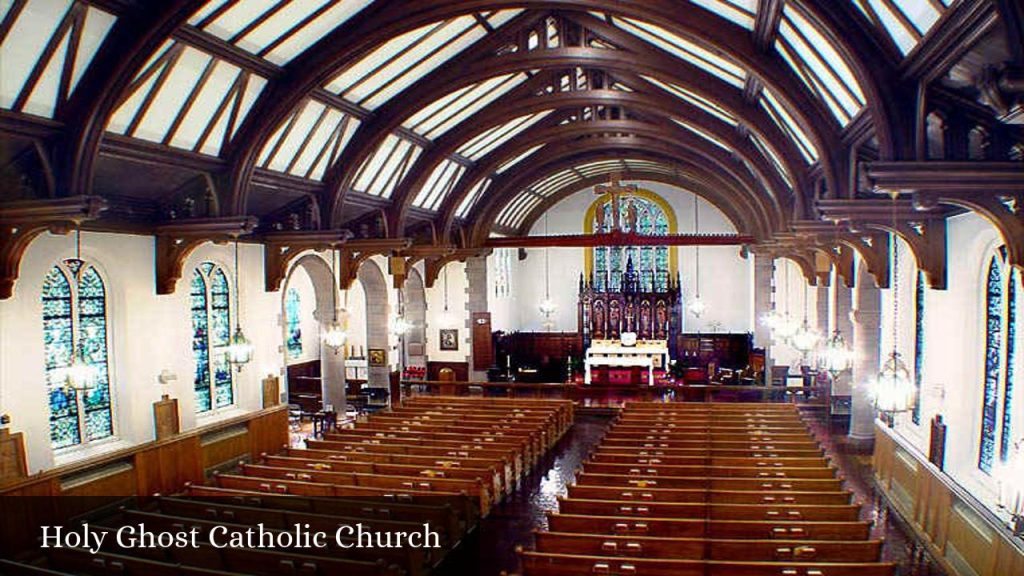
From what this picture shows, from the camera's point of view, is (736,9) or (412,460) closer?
(736,9)

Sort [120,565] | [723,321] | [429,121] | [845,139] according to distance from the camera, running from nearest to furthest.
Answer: [120,565] → [845,139] → [429,121] → [723,321]

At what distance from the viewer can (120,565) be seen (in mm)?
7535

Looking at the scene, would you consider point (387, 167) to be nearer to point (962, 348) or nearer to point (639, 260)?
point (962, 348)

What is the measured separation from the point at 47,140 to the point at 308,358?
1754 centimetres

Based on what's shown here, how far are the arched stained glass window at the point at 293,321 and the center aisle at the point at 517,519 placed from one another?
1200 centimetres

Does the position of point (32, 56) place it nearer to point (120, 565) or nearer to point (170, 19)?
point (170, 19)

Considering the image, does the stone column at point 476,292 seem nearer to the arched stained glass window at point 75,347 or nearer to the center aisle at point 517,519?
the center aisle at point 517,519

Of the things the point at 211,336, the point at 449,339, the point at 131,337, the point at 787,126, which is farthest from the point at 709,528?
the point at 449,339

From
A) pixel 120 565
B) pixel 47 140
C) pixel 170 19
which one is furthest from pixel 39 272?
pixel 120 565

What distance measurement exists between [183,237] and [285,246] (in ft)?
9.71

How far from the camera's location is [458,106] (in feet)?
54.1

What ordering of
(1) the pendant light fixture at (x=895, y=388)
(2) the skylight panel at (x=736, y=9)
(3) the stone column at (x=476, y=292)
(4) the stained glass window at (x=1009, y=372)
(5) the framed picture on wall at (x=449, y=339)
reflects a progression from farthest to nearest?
1. (3) the stone column at (x=476, y=292)
2. (5) the framed picture on wall at (x=449, y=339)
3. (2) the skylight panel at (x=736, y=9)
4. (4) the stained glass window at (x=1009, y=372)
5. (1) the pendant light fixture at (x=895, y=388)

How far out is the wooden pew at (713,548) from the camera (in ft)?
25.4

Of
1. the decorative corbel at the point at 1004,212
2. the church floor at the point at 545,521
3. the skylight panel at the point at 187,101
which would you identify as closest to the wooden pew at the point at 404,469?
the church floor at the point at 545,521
